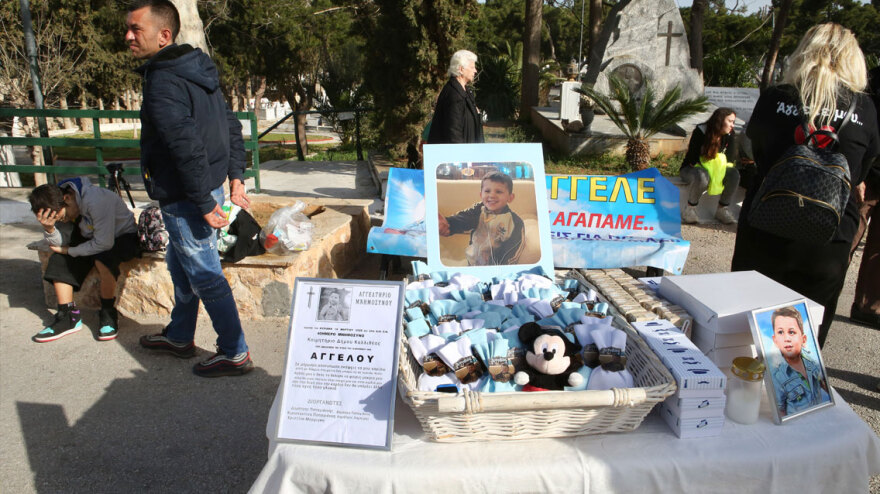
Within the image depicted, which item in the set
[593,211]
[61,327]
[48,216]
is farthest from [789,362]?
[61,327]

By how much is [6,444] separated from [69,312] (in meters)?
1.37

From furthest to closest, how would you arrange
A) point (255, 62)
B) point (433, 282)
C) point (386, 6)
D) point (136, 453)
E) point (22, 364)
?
point (255, 62) < point (386, 6) < point (22, 364) < point (136, 453) < point (433, 282)

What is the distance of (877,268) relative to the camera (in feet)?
13.3

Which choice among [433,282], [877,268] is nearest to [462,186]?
[433,282]

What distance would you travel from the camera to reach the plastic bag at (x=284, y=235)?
4.11 meters

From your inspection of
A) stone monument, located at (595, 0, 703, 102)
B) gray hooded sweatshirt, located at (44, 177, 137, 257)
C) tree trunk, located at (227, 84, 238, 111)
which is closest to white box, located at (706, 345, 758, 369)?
gray hooded sweatshirt, located at (44, 177, 137, 257)

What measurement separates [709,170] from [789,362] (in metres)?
5.54

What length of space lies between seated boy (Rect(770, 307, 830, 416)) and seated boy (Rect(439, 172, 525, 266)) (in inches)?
46.5

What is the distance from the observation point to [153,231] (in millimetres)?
4004

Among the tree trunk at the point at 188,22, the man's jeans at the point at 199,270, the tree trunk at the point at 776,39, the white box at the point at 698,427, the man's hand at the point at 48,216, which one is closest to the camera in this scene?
the white box at the point at 698,427

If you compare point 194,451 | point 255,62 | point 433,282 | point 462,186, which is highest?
point 255,62

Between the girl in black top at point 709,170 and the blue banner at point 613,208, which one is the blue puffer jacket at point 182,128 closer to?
the blue banner at point 613,208

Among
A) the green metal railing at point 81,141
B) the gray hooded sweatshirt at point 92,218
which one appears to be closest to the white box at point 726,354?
the gray hooded sweatshirt at point 92,218

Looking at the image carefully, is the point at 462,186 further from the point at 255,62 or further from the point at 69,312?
the point at 255,62
